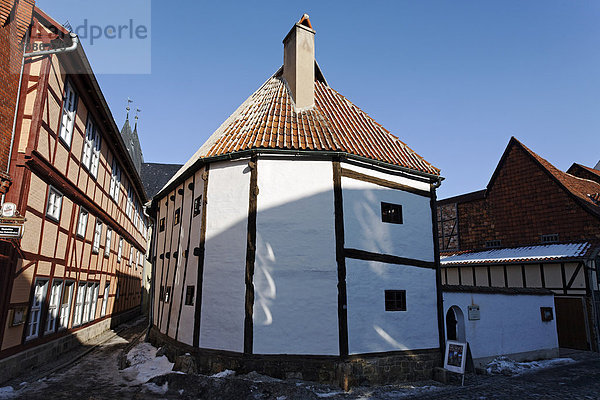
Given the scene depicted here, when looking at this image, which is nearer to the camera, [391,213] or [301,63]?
[391,213]

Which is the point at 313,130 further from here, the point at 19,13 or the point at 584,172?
the point at 584,172

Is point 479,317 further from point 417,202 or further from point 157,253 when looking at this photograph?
point 157,253

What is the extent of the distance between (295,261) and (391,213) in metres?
3.61

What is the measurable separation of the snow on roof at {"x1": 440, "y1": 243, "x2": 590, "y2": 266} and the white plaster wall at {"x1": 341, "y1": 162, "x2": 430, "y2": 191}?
826 centimetres

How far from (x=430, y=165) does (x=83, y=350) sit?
13770mm

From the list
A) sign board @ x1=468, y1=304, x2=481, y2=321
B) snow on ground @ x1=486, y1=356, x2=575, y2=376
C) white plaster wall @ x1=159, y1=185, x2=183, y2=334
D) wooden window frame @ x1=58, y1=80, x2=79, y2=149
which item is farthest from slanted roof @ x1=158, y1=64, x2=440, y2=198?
snow on ground @ x1=486, y1=356, x2=575, y2=376

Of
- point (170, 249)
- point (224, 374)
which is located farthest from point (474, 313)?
point (170, 249)

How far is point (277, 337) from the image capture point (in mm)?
10094

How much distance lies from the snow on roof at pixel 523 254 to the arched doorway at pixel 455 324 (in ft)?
22.0

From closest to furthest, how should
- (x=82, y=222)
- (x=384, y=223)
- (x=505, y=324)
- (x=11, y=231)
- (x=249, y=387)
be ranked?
(x=11, y=231)
(x=249, y=387)
(x=384, y=223)
(x=505, y=324)
(x=82, y=222)

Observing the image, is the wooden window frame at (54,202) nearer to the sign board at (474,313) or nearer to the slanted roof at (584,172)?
the sign board at (474,313)

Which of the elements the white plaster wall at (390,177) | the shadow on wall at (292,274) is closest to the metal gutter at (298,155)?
the white plaster wall at (390,177)

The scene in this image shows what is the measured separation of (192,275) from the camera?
12.1 metres

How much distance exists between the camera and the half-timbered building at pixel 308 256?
33.5ft
